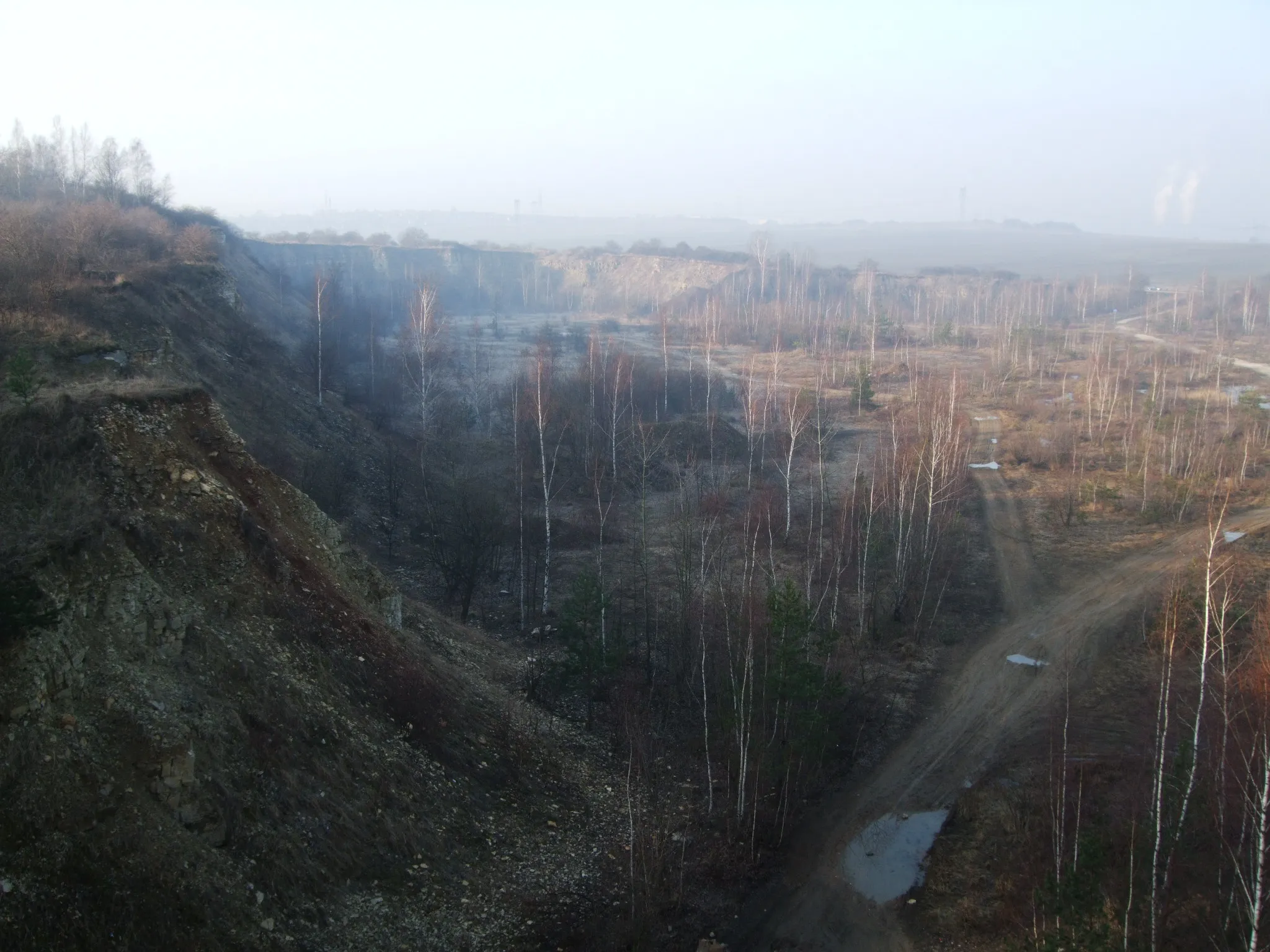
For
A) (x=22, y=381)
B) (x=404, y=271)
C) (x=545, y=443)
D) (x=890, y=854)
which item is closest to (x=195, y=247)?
(x=545, y=443)

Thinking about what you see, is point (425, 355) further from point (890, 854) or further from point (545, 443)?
point (890, 854)

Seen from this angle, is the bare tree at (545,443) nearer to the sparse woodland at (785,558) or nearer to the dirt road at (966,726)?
the sparse woodland at (785,558)

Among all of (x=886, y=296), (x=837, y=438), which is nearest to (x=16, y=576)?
(x=837, y=438)

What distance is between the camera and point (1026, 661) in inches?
787

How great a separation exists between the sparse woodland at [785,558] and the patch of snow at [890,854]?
1.54ft

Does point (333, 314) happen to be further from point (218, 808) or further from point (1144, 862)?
point (1144, 862)

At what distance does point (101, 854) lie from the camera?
9.39 m

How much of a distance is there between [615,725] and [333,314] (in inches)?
1323

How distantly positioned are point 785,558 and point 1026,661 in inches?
306

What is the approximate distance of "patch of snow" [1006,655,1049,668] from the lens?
1980 centimetres

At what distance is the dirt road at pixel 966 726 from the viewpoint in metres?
12.4

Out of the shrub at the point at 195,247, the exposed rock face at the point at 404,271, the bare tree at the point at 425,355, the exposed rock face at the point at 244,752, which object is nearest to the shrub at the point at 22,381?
the exposed rock face at the point at 244,752

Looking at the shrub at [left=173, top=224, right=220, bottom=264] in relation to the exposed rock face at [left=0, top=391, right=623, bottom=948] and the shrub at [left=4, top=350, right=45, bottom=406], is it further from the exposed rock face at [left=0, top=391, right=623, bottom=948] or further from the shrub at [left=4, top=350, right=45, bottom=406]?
the exposed rock face at [left=0, top=391, right=623, bottom=948]

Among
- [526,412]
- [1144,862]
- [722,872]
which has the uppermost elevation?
[526,412]
